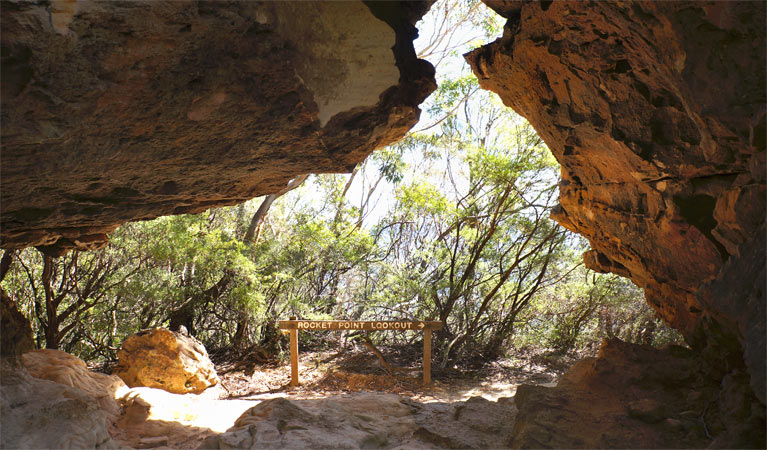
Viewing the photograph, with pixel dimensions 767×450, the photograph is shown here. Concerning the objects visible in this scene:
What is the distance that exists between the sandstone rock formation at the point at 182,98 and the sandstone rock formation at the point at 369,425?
8.09 ft

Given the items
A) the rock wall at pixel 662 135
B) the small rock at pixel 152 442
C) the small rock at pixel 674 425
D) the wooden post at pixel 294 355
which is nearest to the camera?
the rock wall at pixel 662 135

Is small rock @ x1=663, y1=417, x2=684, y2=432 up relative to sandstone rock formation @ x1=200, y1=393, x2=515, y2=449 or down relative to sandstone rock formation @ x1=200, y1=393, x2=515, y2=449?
up

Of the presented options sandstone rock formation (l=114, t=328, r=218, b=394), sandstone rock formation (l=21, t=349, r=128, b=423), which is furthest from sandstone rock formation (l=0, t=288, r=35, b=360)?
sandstone rock formation (l=114, t=328, r=218, b=394)

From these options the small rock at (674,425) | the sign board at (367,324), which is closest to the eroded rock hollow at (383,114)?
the small rock at (674,425)

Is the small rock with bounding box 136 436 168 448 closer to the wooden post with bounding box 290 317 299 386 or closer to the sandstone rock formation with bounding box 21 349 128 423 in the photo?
the sandstone rock formation with bounding box 21 349 128 423

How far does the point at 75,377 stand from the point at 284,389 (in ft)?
11.1

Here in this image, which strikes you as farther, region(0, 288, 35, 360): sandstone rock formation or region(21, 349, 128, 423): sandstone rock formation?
region(21, 349, 128, 423): sandstone rock formation

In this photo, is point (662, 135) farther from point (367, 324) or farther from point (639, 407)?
point (367, 324)

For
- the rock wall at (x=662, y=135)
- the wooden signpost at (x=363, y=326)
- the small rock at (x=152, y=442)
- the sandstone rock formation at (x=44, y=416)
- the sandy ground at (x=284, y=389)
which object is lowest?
the small rock at (x=152, y=442)

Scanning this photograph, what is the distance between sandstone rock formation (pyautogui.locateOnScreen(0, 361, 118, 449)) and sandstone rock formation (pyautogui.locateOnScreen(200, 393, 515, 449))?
950 mm

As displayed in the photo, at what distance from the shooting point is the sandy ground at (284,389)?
5.30 metres

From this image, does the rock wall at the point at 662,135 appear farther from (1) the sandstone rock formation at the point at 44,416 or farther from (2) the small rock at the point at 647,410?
(1) the sandstone rock formation at the point at 44,416

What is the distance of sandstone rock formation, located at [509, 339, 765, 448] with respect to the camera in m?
3.14

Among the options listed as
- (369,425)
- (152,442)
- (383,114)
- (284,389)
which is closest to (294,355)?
(284,389)
